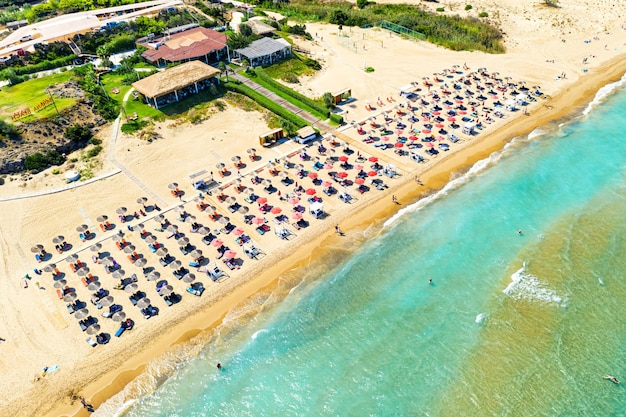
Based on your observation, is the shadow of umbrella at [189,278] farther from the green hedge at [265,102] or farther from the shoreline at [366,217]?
the green hedge at [265,102]

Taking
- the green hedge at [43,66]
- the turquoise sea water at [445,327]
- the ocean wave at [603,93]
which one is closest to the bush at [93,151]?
the green hedge at [43,66]

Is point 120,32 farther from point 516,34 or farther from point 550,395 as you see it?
point 550,395

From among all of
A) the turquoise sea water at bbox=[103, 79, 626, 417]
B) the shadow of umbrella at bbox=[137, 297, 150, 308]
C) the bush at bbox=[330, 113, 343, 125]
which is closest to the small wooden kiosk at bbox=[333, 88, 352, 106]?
the bush at bbox=[330, 113, 343, 125]

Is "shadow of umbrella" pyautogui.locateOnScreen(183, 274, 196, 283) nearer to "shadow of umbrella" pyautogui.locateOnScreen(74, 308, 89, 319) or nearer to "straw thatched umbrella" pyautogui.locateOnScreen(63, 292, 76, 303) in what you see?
"shadow of umbrella" pyautogui.locateOnScreen(74, 308, 89, 319)

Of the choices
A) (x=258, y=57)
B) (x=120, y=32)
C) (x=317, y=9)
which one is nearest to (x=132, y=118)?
(x=258, y=57)

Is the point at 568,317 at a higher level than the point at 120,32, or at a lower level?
lower

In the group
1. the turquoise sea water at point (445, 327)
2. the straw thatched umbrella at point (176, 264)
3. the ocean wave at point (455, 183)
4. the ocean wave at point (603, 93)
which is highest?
the ocean wave at point (603, 93)
